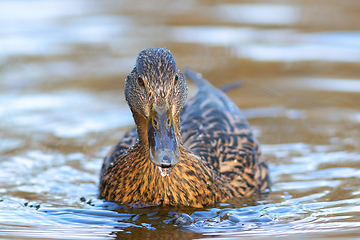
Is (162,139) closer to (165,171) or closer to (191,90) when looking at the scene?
(165,171)

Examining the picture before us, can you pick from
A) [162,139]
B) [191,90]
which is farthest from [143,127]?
[191,90]

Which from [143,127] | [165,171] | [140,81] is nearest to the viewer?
[140,81]

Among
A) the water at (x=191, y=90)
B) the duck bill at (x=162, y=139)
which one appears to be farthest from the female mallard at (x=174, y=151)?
the water at (x=191, y=90)

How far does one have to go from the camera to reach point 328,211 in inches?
230

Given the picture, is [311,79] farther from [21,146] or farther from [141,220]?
Answer: [141,220]

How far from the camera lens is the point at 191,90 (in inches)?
382

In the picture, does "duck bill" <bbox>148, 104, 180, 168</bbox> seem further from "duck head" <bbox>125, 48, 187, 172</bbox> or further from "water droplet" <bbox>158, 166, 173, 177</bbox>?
"water droplet" <bbox>158, 166, 173, 177</bbox>

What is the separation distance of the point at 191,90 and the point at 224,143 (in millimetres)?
3058

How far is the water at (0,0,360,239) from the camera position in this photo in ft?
18.5

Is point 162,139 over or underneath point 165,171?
over

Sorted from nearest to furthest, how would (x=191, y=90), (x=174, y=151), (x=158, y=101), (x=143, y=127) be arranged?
1. (x=174, y=151)
2. (x=158, y=101)
3. (x=143, y=127)
4. (x=191, y=90)

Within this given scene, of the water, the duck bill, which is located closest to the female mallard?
the duck bill

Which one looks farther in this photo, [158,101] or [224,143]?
[224,143]

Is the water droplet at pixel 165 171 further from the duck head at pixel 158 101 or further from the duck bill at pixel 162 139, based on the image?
the duck bill at pixel 162 139
